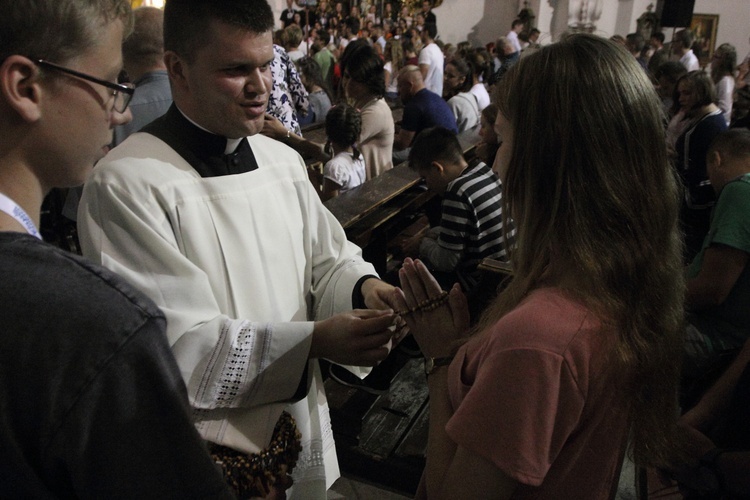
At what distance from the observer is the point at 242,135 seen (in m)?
1.63

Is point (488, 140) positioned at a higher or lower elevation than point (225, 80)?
lower

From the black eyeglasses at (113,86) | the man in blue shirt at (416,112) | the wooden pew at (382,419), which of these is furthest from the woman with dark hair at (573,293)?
the man in blue shirt at (416,112)

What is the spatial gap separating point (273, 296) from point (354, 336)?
0.29 meters

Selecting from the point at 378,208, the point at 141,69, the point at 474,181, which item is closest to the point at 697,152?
the point at 474,181

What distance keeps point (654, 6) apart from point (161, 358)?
54.4 ft

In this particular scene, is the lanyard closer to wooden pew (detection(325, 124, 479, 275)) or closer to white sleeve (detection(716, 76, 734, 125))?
wooden pew (detection(325, 124, 479, 275))

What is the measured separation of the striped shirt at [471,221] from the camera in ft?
9.64

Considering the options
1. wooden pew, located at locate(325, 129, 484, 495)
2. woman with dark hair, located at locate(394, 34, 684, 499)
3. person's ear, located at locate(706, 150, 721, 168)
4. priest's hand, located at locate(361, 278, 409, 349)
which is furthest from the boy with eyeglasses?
person's ear, located at locate(706, 150, 721, 168)

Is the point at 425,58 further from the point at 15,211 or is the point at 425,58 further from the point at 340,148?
the point at 15,211

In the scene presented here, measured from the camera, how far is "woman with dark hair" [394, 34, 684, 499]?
99cm

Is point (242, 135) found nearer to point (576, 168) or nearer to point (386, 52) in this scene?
point (576, 168)

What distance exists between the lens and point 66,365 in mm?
621

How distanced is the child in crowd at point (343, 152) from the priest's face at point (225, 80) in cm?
252

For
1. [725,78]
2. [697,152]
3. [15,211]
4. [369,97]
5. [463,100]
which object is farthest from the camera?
[725,78]
